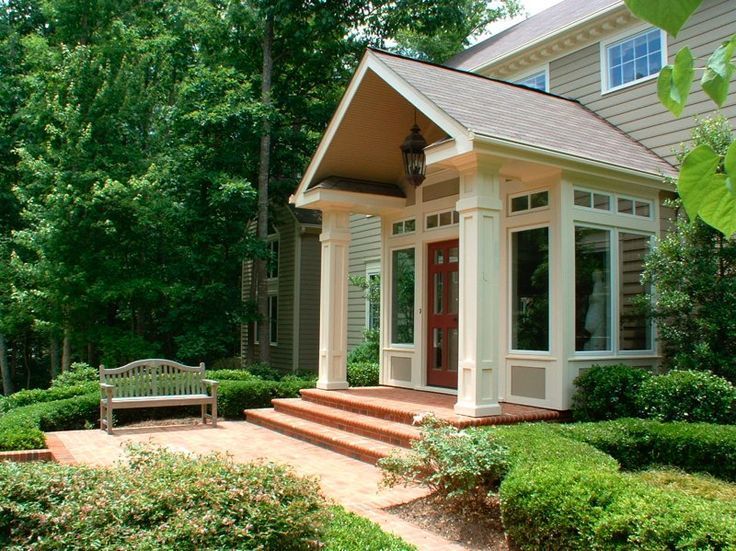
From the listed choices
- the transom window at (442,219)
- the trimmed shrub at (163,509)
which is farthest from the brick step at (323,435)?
the transom window at (442,219)

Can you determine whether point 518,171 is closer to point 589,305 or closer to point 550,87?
point 589,305

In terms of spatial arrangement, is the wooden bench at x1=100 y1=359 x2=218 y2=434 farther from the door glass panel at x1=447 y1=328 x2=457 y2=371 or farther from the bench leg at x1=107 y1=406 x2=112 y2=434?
the door glass panel at x1=447 y1=328 x2=457 y2=371

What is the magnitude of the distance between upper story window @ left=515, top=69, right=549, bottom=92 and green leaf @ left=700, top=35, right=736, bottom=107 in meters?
13.0

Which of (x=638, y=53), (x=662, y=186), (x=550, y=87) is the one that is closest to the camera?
(x=662, y=186)

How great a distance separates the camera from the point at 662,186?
9.73 metres

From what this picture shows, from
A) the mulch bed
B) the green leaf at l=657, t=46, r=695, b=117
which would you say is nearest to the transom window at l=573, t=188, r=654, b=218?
the mulch bed

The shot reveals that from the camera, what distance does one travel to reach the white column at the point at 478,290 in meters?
8.08

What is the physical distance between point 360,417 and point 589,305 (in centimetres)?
352

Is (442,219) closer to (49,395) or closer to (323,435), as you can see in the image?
(323,435)

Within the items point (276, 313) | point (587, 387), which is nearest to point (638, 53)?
point (587, 387)

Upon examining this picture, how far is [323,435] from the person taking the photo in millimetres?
9047

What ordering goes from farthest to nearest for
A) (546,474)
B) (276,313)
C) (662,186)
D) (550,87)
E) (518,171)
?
(276,313), (550,87), (662,186), (518,171), (546,474)

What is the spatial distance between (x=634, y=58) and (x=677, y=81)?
11790mm

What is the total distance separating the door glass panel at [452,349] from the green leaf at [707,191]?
32.1ft
